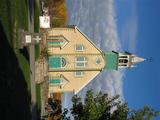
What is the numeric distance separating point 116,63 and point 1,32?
34628 millimetres

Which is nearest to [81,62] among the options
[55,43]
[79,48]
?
[79,48]

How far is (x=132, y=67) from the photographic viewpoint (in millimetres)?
61500

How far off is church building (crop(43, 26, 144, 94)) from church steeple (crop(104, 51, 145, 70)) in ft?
0.71

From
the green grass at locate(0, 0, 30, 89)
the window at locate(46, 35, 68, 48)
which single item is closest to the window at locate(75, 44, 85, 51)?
the window at locate(46, 35, 68, 48)

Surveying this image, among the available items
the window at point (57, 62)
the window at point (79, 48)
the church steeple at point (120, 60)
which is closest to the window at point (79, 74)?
the window at point (57, 62)

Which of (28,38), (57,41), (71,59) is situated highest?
(28,38)

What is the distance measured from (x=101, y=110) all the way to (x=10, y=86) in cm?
606

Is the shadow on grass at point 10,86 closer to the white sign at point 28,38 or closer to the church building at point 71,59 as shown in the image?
the white sign at point 28,38

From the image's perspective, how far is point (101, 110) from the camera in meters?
26.2

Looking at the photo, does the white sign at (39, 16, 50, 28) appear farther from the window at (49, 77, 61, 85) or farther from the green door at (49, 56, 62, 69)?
the window at (49, 77, 61, 85)

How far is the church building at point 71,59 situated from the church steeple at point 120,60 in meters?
0.22

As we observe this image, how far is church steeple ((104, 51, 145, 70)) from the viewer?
5986cm

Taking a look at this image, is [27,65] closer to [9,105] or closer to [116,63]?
[9,105]

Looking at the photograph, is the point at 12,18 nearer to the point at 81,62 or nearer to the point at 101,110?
the point at 101,110
